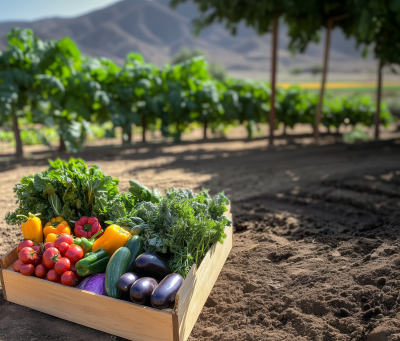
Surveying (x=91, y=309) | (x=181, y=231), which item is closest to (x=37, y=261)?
(x=91, y=309)

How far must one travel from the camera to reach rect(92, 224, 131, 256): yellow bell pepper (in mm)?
3066

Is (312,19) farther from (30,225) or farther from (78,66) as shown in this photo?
(30,225)

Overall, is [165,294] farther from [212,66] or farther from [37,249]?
[212,66]

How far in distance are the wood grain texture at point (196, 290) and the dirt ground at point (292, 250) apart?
0.17m

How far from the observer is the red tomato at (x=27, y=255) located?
288 cm

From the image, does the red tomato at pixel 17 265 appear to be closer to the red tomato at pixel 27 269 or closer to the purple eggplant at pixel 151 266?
the red tomato at pixel 27 269

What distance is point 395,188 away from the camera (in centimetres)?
625

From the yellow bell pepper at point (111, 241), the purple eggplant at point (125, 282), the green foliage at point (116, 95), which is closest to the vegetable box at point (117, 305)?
the purple eggplant at point (125, 282)

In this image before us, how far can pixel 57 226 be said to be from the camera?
3270 mm

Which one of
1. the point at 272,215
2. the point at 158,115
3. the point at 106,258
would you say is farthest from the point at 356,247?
the point at 158,115

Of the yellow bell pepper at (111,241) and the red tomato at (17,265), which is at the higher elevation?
the yellow bell pepper at (111,241)

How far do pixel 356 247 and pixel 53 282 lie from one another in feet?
9.98

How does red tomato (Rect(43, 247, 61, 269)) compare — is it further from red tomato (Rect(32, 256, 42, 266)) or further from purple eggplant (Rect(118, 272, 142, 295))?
purple eggplant (Rect(118, 272, 142, 295))

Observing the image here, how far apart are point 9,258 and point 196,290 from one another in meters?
1.74
